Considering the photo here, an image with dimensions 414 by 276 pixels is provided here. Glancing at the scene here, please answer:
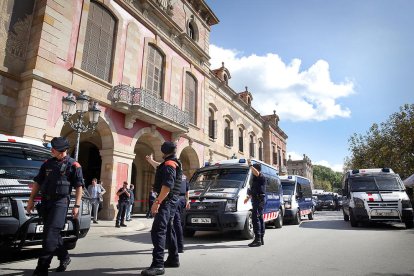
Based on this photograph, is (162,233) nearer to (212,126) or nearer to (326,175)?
(212,126)

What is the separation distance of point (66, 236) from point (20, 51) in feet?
30.1

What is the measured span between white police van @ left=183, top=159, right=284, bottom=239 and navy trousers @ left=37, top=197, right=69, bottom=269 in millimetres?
3863

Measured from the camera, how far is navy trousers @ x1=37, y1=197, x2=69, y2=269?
3.56 m

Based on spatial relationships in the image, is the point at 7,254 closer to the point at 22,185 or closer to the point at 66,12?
the point at 22,185

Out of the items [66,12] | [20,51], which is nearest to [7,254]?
[20,51]

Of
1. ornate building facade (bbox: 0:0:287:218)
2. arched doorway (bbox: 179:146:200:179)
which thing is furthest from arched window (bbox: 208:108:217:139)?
arched doorway (bbox: 179:146:200:179)

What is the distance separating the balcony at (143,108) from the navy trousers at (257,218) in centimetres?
865

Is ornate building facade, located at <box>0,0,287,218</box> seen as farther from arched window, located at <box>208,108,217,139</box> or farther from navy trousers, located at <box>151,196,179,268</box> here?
navy trousers, located at <box>151,196,179,268</box>

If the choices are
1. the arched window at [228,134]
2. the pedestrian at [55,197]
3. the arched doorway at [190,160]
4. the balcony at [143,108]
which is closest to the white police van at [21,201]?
the pedestrian at [55,197]

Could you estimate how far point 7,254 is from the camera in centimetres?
525

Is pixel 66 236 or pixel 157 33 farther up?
pixel 157 33

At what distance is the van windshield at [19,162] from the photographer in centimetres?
502

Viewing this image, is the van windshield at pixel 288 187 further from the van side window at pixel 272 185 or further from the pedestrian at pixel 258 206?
the pedestrian at pixel 258 206

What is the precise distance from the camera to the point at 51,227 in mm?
3678
